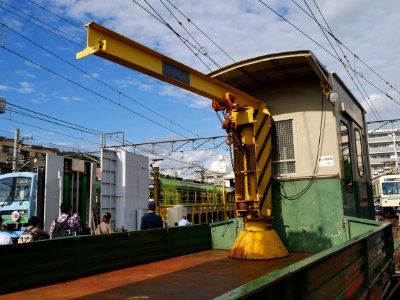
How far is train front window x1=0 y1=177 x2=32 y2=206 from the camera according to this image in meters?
12.9

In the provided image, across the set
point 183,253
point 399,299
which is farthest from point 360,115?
point 183,253

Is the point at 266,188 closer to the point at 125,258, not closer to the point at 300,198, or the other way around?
the point at 300,198

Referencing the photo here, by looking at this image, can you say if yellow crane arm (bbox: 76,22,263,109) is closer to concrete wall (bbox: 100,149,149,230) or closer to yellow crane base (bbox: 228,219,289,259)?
yellow crane base (bbox: 228,219,289,259)

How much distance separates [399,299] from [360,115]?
4.18 meters

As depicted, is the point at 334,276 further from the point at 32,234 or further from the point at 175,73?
the point at 32,234

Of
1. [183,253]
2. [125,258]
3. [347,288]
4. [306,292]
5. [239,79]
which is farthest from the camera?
[239,79]

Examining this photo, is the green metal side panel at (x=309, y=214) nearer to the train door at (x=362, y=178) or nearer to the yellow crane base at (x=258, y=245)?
the yellow crane base at (x=258, y=245)

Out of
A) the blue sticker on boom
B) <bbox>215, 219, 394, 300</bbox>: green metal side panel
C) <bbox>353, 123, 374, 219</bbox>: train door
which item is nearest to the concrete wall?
the blue sticker on boom

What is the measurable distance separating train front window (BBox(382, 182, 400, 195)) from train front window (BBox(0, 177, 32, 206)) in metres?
27.7

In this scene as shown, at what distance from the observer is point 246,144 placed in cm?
687

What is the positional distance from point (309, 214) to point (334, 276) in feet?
12.6

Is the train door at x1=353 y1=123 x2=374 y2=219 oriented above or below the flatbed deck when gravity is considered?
above

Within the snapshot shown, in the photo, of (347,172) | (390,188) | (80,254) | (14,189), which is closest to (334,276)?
(80,254)

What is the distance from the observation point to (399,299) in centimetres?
613
